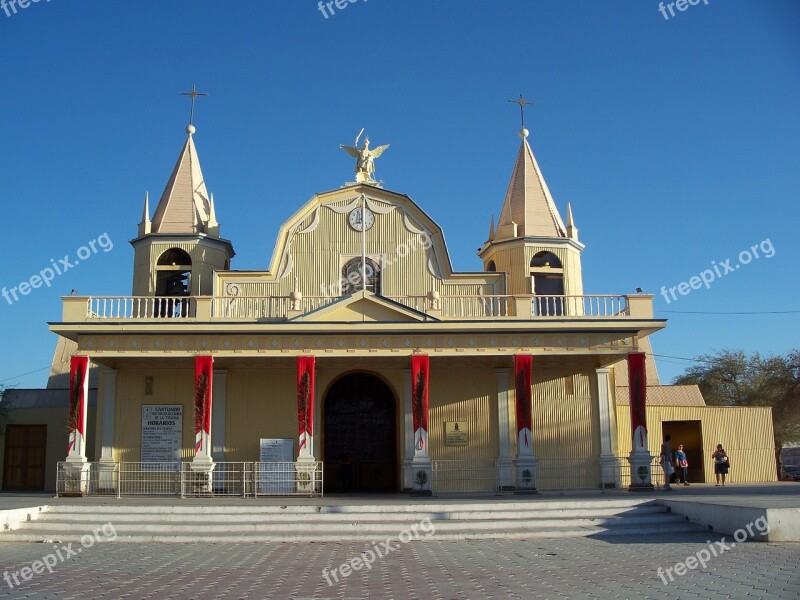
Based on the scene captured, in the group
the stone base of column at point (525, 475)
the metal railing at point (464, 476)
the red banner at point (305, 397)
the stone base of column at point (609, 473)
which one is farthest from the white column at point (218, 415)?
the stone base of column at point (609, 473)

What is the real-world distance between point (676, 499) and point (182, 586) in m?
12.4

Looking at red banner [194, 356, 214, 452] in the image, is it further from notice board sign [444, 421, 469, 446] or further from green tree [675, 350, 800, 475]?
green tree [675, 350, 800, 475]

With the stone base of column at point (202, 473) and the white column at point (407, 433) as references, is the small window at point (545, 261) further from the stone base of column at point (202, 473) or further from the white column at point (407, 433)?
the stone base of column at point (202, 473)

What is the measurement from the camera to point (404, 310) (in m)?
25.5

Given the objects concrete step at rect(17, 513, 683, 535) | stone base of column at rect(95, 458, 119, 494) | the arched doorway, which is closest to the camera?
concrete step at rect(17, 513, 683, 535)

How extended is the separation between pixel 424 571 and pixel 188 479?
13.9 metres

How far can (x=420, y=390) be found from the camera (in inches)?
986

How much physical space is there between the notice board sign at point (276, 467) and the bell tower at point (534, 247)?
9562 mm

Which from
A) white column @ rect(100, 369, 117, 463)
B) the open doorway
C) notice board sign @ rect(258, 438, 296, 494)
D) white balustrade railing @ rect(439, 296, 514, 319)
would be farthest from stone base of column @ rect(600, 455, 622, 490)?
white column @ rect(100, 369, 117, 463)

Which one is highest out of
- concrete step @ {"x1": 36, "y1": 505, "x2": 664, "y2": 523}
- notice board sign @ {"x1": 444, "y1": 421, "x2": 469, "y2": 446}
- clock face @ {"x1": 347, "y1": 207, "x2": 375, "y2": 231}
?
clock face @ {"x1": 347, "y1": 207, "x2": 375, "y2": 231}

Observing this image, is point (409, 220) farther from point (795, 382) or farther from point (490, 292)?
point (795, 382)

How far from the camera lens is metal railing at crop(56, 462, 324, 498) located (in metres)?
24.1

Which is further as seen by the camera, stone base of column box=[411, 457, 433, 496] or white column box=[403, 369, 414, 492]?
white column box=[403, 369, 414, 492]

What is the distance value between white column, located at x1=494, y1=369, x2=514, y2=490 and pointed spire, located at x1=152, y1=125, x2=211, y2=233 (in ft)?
39.5
